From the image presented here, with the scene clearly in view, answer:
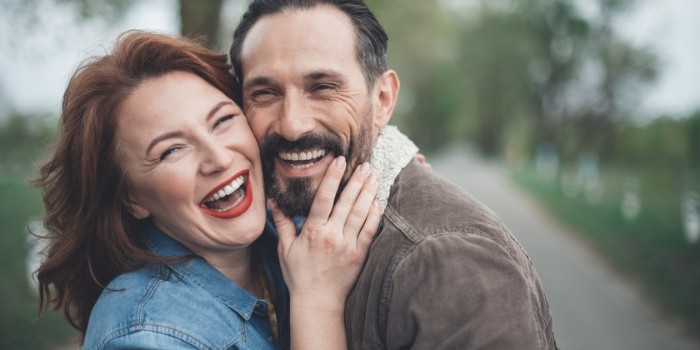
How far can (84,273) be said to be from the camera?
233 cm

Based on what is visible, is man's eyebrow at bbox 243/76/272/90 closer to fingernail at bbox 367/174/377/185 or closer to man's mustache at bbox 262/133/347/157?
man's mustache at bbox 262/133/347/157

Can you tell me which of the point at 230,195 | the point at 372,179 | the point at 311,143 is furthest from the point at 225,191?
the point at 372,179

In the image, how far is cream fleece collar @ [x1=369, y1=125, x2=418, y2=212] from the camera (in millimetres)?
2117

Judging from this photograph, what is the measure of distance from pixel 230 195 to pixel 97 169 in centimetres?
56

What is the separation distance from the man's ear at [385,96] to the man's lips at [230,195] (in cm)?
69

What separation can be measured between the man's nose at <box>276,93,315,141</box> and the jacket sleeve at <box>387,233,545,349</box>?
0.72m

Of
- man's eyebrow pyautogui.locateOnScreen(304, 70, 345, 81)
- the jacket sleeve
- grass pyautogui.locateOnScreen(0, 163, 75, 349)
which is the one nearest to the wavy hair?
grass pyautogui.locateOnScreen(0, 163, 75, 349)

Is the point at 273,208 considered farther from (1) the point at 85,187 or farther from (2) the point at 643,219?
(2) the point at 643,219

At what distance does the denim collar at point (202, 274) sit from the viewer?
2180 mm

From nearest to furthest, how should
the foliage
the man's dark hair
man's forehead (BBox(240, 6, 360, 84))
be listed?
man's forehead (BBox(240, 6, 360, 84))
the man's dark hair
the foliage

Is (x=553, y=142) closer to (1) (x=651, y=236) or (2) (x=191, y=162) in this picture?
(1) (x=651, y=236)

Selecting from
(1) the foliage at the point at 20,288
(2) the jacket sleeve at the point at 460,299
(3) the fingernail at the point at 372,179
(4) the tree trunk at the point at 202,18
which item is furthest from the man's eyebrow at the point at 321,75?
(4) the tree trunk at the point at 202,18

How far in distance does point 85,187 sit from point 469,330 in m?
1.66

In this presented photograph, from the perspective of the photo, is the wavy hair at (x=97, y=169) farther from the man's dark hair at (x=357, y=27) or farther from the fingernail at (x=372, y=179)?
the fingernail at (x=372, y=179)
